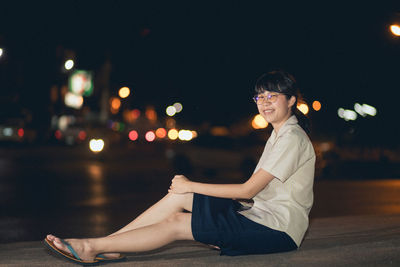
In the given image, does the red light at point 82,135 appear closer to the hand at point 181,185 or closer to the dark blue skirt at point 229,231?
the hand at point 181,185

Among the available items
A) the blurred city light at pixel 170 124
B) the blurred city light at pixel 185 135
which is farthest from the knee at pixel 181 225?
the blurred city light at pixel 170 124

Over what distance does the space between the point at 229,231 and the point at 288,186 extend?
0.51 metres

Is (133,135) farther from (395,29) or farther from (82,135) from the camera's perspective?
(395,29)

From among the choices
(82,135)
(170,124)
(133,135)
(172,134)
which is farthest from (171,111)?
(82,135)

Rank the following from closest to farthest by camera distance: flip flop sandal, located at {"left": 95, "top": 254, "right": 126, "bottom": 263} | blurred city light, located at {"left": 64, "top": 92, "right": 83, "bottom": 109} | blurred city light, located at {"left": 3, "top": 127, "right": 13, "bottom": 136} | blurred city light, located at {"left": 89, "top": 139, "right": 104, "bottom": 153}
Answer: flip flop sandal, located at {"left": 95, "top": 254, "right": 126, "bottom": 263} → blurred city light, located at {"left": 89, "top": 139, "right": 104, "bottom": 153} → blurred city light, located at {"left": 3, "top": 127, "right": 13, "bottom": 136} → blurred city light, located at {"left": 64, "top": 92, "right": 83, "bottom": 109}

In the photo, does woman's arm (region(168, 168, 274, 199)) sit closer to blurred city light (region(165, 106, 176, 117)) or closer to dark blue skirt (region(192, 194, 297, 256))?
dark blue skirt (region(192, 194, 297, 256))

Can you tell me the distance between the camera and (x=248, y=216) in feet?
12.9

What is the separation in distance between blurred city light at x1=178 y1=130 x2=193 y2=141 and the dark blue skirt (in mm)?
40654

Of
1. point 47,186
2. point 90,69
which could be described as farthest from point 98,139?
point 90,69

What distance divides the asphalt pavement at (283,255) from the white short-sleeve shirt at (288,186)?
0.26 meters

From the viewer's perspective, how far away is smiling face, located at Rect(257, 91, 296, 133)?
4.07 meters

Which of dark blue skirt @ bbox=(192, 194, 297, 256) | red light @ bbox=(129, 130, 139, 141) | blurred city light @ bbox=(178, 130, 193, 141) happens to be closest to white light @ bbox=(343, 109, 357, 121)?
dark blue skirt @ bbox=(192, 194, 297, 256)

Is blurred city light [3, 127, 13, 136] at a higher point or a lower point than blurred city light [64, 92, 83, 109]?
A: lower

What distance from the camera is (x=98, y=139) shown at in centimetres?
2386
